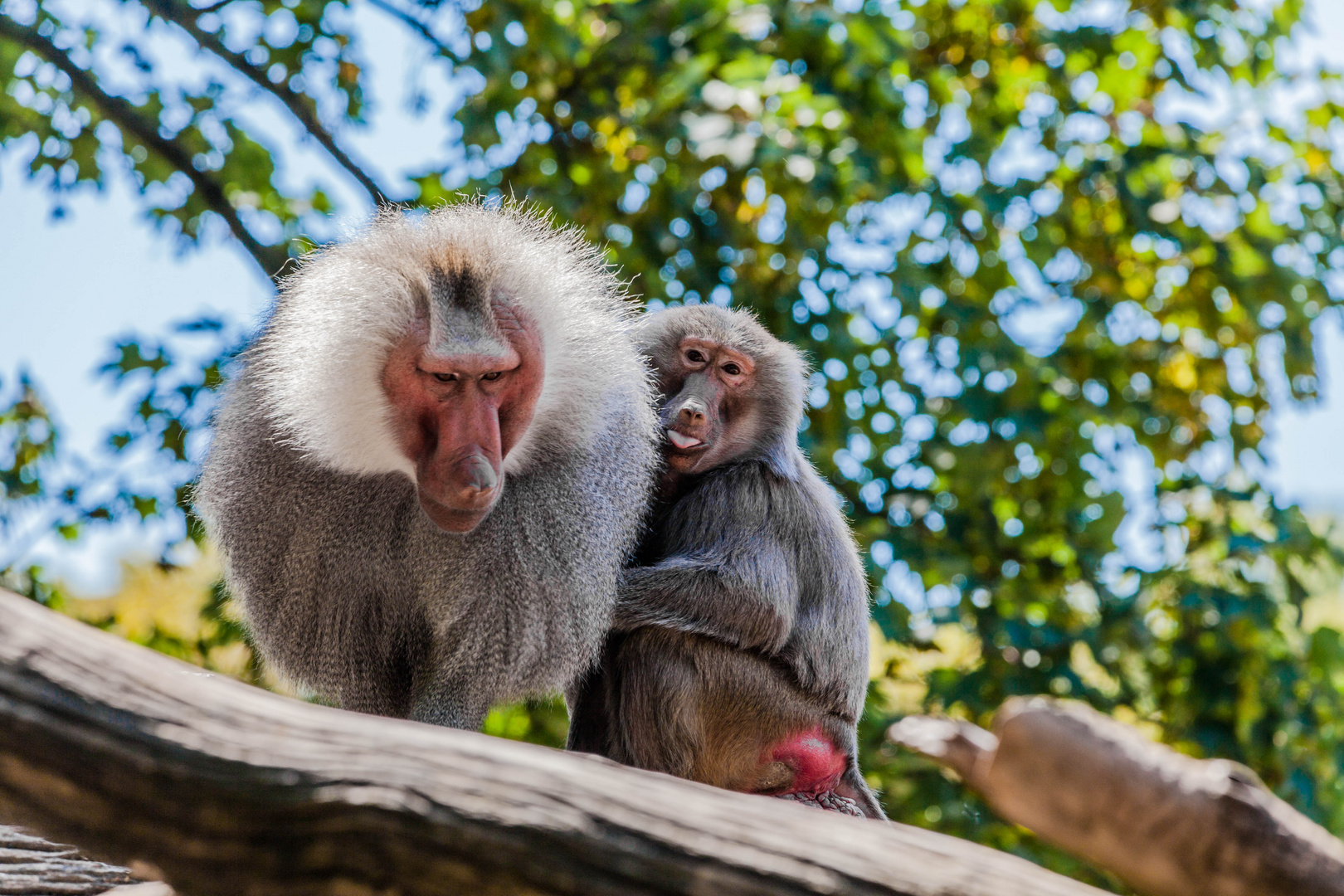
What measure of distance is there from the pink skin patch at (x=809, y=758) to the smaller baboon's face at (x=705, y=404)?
79cm

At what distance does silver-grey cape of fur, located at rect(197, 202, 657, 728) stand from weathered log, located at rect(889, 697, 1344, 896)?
1743 millimetres

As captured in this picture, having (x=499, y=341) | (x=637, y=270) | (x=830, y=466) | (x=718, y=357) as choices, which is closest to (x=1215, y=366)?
(x=830, y=466)

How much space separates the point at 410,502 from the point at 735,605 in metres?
0.85

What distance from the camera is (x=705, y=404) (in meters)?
3.33

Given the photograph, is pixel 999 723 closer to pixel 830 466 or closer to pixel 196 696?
pixel 196 696

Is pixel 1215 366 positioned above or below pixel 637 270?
above

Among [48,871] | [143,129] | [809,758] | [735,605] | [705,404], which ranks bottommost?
[48,871]

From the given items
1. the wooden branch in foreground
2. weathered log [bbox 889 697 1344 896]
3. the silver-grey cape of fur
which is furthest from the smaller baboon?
weathered log [bbox 889 697 1344 896]

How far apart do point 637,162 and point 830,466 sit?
1.63 metres

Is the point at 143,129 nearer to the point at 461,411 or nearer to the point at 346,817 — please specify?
the point at 461,411

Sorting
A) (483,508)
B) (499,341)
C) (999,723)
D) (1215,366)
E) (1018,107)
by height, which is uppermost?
(1018,107)

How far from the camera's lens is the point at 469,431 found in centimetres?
257

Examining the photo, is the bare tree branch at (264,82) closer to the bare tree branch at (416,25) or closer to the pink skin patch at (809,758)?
the bare tree branch at (416,25)

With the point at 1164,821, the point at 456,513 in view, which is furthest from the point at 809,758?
the point at 1164,821
